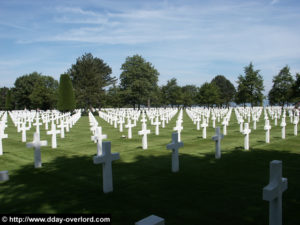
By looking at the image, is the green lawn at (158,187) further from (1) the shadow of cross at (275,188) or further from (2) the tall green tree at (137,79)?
(2) the tall green tree at (137,79)

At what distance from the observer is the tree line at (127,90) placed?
42781 mm

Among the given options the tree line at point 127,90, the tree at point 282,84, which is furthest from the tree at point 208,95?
the tree at point 282,84

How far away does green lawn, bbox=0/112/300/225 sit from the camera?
4.05m

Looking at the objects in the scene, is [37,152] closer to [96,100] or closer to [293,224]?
[293,224]

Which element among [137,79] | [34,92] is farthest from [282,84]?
[34,92]

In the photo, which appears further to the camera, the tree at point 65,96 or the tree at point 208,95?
the tree at point 208,95

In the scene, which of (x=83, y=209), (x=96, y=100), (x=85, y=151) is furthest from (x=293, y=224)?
(x=96, y=100)

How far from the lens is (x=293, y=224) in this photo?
3.62 m

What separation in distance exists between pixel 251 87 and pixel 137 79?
2409cm

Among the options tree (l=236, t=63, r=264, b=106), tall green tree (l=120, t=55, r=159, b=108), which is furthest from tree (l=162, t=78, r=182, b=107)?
tree (l=236, t=63, r=264, b=106)

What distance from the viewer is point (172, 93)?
3071 inches

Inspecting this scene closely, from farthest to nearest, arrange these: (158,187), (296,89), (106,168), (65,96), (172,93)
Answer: (172,93)
(296,89)
(65,96)
(158,187)
(106,168)

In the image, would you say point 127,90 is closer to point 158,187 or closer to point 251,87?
point 251,87

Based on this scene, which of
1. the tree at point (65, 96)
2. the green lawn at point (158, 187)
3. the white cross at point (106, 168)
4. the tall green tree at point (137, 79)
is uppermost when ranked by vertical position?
the tall green tree at point (137, 79)
